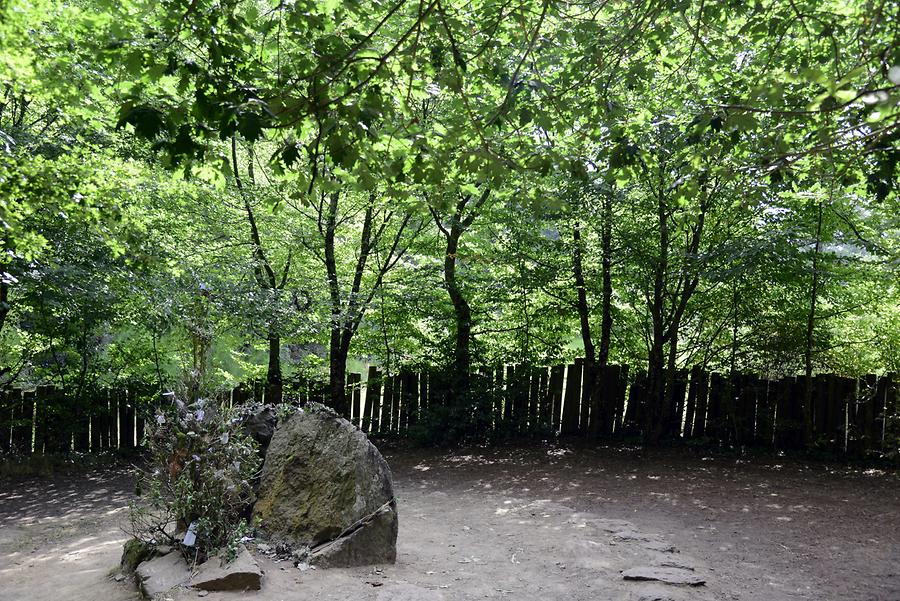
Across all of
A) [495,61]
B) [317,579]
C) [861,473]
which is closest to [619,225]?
[861,473]

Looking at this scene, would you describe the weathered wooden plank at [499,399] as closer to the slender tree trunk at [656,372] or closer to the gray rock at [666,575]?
the slender tree trunk at [656,372]

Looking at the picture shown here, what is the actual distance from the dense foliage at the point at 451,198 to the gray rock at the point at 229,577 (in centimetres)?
135

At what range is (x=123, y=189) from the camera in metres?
6.88

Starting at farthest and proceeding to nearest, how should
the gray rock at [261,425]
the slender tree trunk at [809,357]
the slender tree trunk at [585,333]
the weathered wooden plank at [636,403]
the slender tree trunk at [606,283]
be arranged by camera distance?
the weathered wooden plank at [636,403]
the slender tree trunk at [585,333]
the slender tree trunk at [606,283]
the slender tree trunk at [809,357]
the gray rock at [261,425]

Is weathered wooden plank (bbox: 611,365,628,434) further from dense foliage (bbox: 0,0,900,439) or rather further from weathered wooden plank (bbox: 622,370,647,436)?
dense foliage (bbox: 0,0,900,439)

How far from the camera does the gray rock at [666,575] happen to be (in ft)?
15.0

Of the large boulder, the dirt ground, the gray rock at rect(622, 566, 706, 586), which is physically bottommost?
the dirt ground

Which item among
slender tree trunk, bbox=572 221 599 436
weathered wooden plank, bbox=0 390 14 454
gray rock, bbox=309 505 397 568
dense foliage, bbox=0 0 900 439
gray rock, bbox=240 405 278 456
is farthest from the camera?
slender tree trunk, bbox=572 221 599 436

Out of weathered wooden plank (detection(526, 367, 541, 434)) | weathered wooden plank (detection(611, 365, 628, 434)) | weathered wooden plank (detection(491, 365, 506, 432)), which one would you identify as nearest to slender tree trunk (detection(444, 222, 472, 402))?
weathered wooden plank (detection(491, 365, 506, 432))

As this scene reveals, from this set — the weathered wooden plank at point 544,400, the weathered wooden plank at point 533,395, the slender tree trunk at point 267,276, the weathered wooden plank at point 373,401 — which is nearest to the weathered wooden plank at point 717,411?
the weathered wooden plank at point 544,400

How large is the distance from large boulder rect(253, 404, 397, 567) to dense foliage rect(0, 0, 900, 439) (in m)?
0.84

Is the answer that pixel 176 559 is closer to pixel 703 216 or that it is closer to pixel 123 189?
pixel 123 189

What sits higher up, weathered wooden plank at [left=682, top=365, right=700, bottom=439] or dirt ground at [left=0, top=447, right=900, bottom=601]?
weathered wooden plank at [left=682, top=365, right=700, bottom=439]

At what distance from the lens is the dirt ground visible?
15.0ft
